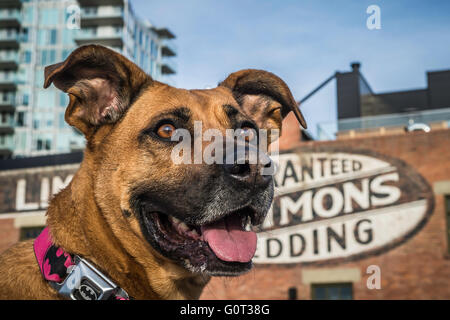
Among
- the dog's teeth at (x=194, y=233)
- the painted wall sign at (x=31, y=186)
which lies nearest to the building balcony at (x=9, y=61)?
the painted wall sign at (x=31, y=186)

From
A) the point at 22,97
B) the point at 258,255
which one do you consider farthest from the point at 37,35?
the point at 258,255

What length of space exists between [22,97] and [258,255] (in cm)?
5170

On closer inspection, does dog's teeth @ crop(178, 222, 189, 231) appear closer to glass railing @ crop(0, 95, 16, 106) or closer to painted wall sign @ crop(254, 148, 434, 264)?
painted wall sign @ crop(254, 148, 434, 264)

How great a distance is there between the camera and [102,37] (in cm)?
5806

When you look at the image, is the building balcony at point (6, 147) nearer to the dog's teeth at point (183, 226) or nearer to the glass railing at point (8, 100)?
the glass railing at point (8, 100)

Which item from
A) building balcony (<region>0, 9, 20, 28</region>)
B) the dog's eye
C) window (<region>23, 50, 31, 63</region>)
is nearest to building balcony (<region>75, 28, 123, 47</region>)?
window (<region>23, 50, 31, 63</region>)

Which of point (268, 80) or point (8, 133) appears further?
point (8, 133)

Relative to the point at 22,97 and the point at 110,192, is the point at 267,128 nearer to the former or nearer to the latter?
the point at 110,192

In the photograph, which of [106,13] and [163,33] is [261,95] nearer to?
[106,13]

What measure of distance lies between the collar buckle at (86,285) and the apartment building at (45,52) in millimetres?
55936

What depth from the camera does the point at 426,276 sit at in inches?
573
